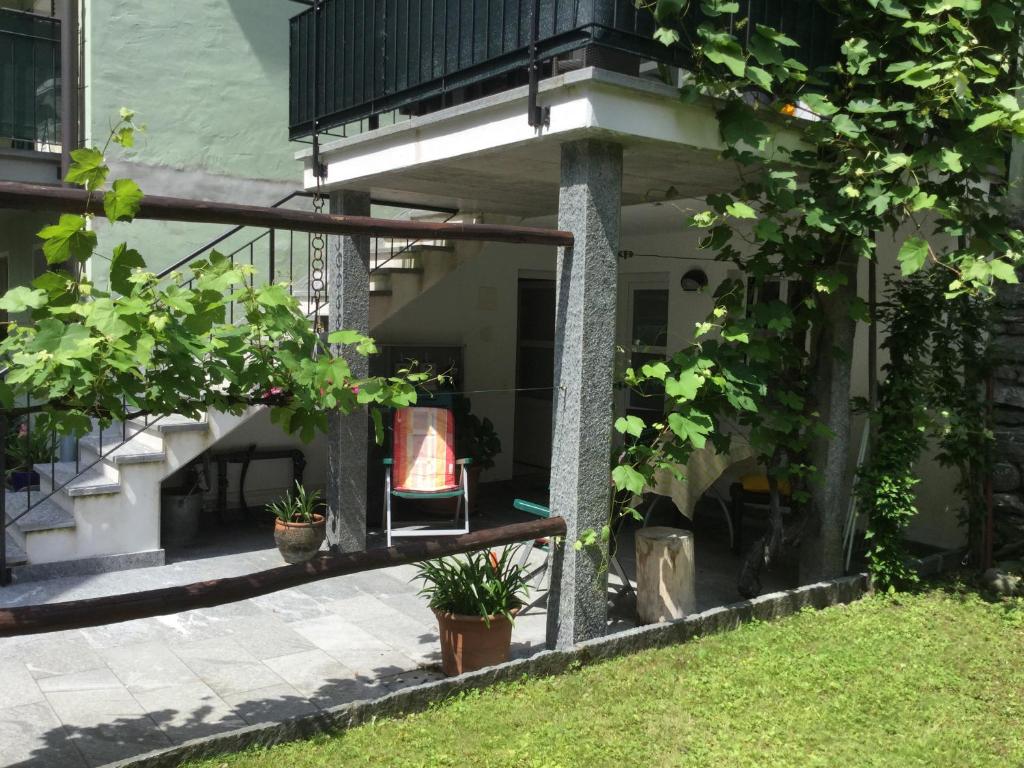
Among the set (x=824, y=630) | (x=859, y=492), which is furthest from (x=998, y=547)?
(x=824, y=630)

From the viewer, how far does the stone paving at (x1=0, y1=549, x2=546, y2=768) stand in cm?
363

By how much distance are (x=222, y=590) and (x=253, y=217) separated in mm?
1367

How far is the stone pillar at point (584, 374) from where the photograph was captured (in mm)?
4238

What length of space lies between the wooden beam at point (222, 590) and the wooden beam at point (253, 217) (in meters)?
1.27

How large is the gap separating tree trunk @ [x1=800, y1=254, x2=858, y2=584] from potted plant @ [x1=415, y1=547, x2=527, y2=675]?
7.22ft

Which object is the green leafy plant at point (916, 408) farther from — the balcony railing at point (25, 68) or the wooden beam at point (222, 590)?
the balcony railing at point (25, 68)

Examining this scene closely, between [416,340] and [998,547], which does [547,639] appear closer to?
[998,547]

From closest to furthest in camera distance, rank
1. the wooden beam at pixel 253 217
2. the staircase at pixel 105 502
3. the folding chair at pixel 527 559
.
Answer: the wooden beam at pixel 253 217 < the folding chair at pixel 527 559 < the staircase at pixel 105 502

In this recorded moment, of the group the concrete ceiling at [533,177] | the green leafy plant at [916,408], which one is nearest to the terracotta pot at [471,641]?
the concrete ceiling at [533,177]

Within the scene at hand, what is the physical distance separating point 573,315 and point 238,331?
5.63 ft

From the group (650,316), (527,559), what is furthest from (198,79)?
(527,559)

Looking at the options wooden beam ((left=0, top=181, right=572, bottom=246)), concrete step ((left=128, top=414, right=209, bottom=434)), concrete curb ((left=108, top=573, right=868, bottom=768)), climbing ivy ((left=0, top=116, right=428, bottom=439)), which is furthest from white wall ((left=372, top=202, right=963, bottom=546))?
climbing ivy ((left=0, top=116, right=428, bottom=439))

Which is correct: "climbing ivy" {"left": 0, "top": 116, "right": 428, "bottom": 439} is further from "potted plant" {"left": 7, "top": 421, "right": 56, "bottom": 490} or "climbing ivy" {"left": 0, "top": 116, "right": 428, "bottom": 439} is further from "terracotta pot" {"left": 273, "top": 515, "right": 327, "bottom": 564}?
"potted plant" {"left": 7, "top": 421, "right": 56, "bottom": 490}

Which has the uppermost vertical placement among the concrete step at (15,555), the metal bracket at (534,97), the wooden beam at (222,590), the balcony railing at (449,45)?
the balcony railing at (449,45)
